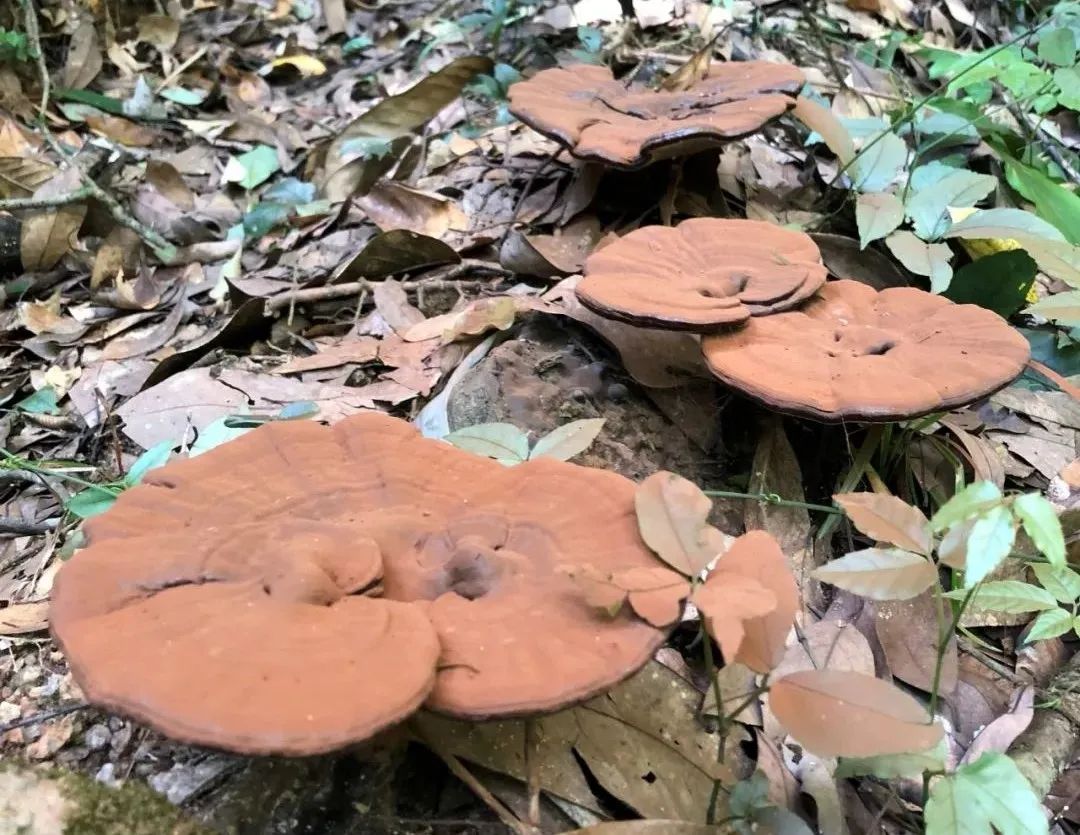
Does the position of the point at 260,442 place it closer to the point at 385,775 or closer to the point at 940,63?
the point at 385,775

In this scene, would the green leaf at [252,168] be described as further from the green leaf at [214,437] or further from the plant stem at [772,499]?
the plant stem at [772,499]

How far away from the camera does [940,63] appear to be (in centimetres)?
454

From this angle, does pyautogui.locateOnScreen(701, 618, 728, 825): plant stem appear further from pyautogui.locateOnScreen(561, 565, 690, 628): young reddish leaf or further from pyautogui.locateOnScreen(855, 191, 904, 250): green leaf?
pyautogui.locateOnScreen(855, 191, 904, 250): green leaf

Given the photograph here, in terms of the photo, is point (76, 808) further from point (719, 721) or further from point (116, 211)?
point (116, 211)

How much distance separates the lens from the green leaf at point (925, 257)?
2934 millimetres

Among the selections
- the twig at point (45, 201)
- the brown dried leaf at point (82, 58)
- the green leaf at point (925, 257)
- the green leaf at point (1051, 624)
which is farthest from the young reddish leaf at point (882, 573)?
the brown dried leaf at point (82, 58)

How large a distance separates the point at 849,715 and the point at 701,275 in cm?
155

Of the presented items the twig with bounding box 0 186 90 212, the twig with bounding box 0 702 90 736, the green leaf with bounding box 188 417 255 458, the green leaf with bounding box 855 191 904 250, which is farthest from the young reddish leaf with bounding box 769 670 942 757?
the twig with bounding box 0 186 90 212

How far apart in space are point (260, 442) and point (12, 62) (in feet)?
15.2

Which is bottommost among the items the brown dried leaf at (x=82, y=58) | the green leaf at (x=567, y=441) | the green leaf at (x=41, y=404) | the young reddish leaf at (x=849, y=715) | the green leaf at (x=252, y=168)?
the green leaf at (x=41, y=404)

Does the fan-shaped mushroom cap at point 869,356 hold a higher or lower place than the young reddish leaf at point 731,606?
lower

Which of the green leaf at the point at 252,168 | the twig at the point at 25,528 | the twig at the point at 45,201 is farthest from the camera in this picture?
the green leaf at the point at 252,168

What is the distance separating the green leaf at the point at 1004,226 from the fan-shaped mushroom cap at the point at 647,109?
2.87ft

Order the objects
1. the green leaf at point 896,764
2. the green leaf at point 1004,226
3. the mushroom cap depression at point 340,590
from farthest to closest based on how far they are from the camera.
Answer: the green leaf at point 1004,226 < the green leaf at point 896,764 < the mushroom cap depression at point 340,590
